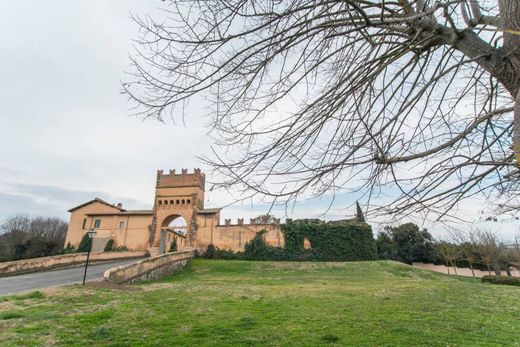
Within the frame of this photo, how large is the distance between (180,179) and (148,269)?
16124mm

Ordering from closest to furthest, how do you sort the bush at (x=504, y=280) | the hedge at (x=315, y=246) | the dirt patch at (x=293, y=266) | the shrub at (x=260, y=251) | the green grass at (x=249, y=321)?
the green grass at (x=249, y=321)
the bush at (x=504, y=280)
the dirt patch at (x=293, y=266)
the shrub at (x=260, y=251)
the hedge at (x=315, y=246)

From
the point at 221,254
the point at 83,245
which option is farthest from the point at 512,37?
the point at 83,245

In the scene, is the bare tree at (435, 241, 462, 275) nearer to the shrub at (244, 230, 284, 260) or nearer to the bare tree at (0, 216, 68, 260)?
the shrub at (244, 230, 284, 260)

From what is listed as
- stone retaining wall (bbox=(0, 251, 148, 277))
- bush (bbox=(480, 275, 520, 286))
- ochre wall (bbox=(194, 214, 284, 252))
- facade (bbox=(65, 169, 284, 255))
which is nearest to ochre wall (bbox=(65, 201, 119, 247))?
facade (bbox=(65, 169, 284, 255))

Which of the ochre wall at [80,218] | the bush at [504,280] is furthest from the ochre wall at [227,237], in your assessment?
the bush at [504,280]

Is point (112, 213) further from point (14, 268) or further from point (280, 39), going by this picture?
point (280, 39)

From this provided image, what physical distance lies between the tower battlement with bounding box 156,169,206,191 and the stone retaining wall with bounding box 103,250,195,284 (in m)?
8.77

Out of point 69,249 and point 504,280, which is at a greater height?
point 69,249

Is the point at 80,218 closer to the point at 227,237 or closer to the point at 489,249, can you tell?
the point at 227,237

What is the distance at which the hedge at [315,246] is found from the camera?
27547 millimetres

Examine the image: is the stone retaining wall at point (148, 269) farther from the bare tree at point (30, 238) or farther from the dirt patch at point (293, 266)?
the bare tree at point (30, 238)

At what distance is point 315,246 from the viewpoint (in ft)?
94.7

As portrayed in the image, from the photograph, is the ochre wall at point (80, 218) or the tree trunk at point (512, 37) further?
the ochre wall at point (80, 218)

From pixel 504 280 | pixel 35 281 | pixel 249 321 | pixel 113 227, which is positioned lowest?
pixel 504 280
